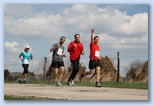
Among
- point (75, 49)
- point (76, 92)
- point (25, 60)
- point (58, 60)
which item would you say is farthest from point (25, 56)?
point (76, 92)

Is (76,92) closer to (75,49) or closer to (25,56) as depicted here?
(75,49)

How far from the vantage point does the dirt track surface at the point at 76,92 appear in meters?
8.05

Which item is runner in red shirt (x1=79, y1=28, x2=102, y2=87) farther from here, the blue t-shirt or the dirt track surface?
the blue t-shirt

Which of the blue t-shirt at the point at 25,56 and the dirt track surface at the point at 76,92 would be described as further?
the blue t-shirt at the point at 25,56

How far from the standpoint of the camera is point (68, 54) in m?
8.99

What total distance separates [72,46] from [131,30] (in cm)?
106

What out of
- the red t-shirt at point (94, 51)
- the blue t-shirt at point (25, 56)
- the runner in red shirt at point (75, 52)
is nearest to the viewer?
the blue t-shirt at point (25, 56)

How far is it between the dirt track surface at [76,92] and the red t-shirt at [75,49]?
0.53m

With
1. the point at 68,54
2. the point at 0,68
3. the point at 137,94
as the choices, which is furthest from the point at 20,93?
the point at 137,94

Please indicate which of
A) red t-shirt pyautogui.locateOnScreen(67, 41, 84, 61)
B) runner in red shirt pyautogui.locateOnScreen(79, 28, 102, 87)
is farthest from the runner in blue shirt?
runner in red shirt pyautogui.locateOnScreen(79, 28, 102, 87)

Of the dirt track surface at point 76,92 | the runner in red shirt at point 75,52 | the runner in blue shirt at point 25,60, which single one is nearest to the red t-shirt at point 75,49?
the runner in red shirt at point 75,52

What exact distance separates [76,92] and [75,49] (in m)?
0.91

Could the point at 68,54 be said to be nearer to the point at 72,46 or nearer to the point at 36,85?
the point at 72,46

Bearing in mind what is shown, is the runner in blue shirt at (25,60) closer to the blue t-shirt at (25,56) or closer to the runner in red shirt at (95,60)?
the blue t-shirt at (25,56)
